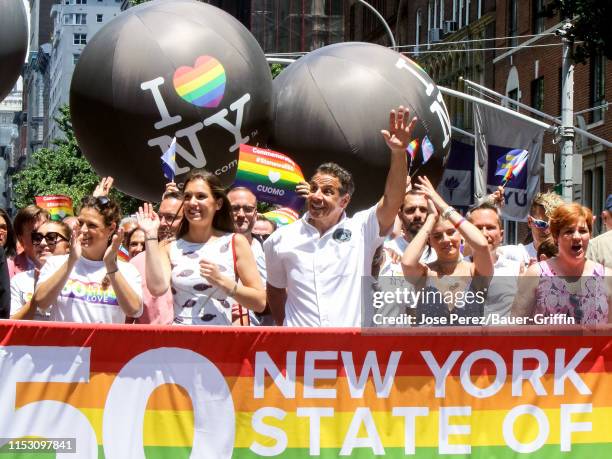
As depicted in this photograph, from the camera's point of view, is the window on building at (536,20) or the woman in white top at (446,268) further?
the window on building at (536,20)

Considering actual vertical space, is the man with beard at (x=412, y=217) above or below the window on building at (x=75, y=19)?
below

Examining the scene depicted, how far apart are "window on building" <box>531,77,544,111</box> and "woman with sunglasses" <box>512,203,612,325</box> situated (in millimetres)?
28961

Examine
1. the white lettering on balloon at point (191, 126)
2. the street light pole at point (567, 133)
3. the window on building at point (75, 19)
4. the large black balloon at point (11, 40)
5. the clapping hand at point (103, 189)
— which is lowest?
the street light pole at point (567, 133)

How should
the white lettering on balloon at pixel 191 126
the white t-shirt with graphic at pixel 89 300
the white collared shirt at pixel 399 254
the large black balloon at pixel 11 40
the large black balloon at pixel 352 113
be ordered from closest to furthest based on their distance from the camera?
1. the white t-shirt with graphic at pixel 89 300
2. the white collared shirt at pixel 399 254
3. the white lettering on balloon at pixel 191 126
4. the large black balloon at pixel 11 40
5. the large black balloon at pixel 352 113

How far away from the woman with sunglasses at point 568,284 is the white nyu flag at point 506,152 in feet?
24.3

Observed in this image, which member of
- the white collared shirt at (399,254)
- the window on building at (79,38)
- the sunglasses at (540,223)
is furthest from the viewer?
the window on building at (79,38)

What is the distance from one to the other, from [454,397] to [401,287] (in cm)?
73

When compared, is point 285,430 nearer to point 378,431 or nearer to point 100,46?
point 378,431

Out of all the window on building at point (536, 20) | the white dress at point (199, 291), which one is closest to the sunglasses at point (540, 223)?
the white dress at point (199, 291)

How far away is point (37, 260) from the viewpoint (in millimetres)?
9344

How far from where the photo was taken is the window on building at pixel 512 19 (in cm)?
Result: 3809

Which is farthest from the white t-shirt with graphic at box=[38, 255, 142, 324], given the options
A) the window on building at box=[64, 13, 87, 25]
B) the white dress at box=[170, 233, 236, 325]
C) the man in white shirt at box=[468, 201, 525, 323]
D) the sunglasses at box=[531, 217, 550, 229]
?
the window on building at box=[64, 13, 87, 25]

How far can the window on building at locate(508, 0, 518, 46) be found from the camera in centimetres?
3809

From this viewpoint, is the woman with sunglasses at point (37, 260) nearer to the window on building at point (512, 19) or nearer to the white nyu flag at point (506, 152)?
the white nyu flag at point (506, 152)
